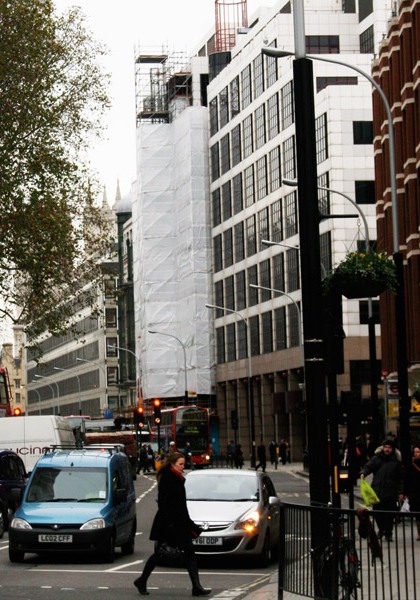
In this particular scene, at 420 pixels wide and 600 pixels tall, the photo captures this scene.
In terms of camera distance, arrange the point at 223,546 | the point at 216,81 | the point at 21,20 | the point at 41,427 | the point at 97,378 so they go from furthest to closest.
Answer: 1. the point at 97,378
2. the point at 216,81
3. the point at 41,427
4. the point at 21,20
5. the point at 223,546

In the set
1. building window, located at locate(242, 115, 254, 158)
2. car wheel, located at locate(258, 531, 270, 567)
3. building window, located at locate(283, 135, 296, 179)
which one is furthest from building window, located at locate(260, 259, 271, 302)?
car wheel, located at locate(258, 531, 270, 567)

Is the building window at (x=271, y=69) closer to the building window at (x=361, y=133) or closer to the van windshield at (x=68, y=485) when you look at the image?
the building window at (x=361, y=133)

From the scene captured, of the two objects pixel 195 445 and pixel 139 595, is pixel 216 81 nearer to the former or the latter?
pixel 195 445

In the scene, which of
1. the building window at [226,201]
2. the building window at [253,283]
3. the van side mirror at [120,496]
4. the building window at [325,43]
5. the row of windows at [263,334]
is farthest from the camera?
the building window at [226,201]

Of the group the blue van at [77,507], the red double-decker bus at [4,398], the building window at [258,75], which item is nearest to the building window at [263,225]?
the building window at [258,75]

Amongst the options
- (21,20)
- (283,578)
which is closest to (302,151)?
(283,578)

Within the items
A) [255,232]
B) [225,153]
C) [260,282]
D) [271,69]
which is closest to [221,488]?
[271,69]

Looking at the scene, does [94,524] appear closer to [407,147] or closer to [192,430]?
[407,147]

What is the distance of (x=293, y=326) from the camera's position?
81.9m

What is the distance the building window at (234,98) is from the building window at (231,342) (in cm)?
1422

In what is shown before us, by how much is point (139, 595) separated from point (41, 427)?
28.8 meters

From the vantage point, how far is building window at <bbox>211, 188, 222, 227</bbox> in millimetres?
97681

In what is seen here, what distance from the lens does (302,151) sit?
40.4 feet

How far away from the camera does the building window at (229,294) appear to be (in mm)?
95750
